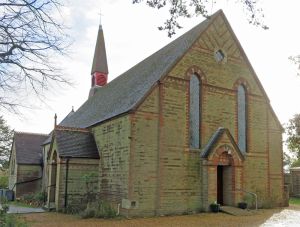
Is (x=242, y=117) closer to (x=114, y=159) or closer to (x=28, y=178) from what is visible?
(x=114, y=159)

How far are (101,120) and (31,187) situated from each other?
1564 cm

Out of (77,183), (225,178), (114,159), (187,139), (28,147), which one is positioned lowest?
(77,183)

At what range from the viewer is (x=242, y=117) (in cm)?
2355

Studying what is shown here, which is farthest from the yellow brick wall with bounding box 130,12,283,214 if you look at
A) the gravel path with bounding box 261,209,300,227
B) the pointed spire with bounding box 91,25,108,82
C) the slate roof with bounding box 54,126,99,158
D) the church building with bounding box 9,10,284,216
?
the pointed spire with bounding box 91,25,108,82

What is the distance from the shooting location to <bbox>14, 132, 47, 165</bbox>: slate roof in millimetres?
35594

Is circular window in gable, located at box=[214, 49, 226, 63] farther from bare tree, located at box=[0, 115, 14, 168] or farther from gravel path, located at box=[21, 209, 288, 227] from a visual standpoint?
bare tree, located at box=[0, 115, 14, 168]

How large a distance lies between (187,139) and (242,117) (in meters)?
5.07

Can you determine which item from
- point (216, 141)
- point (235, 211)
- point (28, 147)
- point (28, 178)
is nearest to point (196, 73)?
point (216, 141)

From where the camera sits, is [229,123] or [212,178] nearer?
[212,178]

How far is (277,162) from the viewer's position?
24.6m

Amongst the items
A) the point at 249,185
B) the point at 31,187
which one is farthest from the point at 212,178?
the point at 31,187

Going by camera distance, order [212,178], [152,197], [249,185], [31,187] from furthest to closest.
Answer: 1. [31,187]
2. [249,185]
3. [212,178]
4. [152,197]

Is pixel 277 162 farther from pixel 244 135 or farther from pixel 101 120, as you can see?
pixel 101 120

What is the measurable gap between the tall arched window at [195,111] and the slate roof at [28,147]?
2022 centimetres
